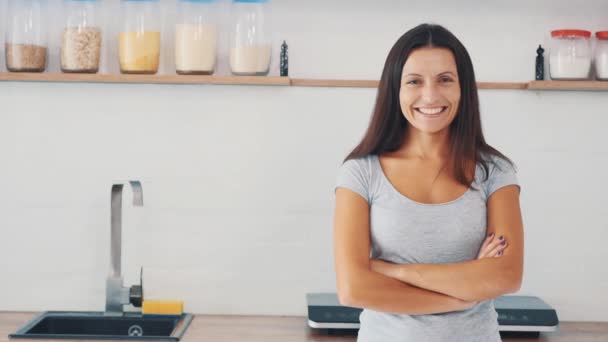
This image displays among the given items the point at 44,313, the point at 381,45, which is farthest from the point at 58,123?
the point at 381,45

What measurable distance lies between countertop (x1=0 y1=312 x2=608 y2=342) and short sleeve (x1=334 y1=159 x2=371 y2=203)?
2.29 feet

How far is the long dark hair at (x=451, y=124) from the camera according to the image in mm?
1707

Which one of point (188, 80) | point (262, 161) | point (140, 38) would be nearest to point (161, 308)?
point (262, 161)

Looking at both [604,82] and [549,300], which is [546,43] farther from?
[549,300]

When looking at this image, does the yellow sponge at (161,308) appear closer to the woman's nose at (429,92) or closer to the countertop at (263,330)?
the countertop at (263,330)

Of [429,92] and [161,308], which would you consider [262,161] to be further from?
[429,92]

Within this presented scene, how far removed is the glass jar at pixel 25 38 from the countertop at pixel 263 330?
78cm

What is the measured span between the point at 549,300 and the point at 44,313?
1.58 metres

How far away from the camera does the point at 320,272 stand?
2.54 m

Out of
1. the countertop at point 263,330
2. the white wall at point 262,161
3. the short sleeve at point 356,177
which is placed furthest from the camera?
the white wall at point 262,161

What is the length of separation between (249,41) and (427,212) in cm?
100

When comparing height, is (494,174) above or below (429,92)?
below

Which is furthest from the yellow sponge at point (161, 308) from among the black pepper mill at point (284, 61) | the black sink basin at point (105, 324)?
the black pepper mill at point (284, 61)

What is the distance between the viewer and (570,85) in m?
2.44
